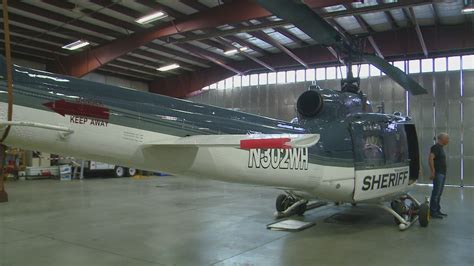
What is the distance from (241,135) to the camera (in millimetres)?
3799

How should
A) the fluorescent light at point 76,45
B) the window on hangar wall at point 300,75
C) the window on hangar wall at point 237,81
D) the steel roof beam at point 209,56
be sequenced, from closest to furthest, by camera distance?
the fluorescent light at point 76,45 < the steel roof beam at point 209,56 < the window on hangar wall at point 300,75 < the window on hangar wall at point 237,81

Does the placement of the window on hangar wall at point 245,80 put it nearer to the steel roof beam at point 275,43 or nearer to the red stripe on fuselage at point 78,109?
the steel roof beam at point 275,43

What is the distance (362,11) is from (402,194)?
5548 millimetres

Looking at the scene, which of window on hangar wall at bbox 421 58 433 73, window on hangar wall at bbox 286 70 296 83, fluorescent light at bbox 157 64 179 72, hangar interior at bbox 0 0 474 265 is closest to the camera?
hangar interior at bbox 0 0 474 265

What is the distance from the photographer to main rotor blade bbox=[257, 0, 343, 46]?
418 centimetres

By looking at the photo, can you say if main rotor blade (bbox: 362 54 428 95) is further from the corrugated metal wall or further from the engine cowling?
the corrugated metal wall

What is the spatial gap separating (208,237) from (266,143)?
3.46 m

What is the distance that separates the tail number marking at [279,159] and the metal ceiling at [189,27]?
6.16m

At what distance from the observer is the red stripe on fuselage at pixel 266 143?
123 inches

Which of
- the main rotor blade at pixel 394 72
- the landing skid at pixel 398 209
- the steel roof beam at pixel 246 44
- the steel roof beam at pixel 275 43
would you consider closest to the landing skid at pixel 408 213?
the landing skid at pixel 398 209

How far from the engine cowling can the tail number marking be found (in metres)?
1.08

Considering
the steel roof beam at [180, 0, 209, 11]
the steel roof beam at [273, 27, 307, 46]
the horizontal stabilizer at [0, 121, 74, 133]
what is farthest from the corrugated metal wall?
the horizontal stabilizer at [0, 121, 74, 133]

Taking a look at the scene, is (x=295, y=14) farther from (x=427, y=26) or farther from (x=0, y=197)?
(x=427, y=26)

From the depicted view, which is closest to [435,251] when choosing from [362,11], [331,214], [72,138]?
[331,214]
